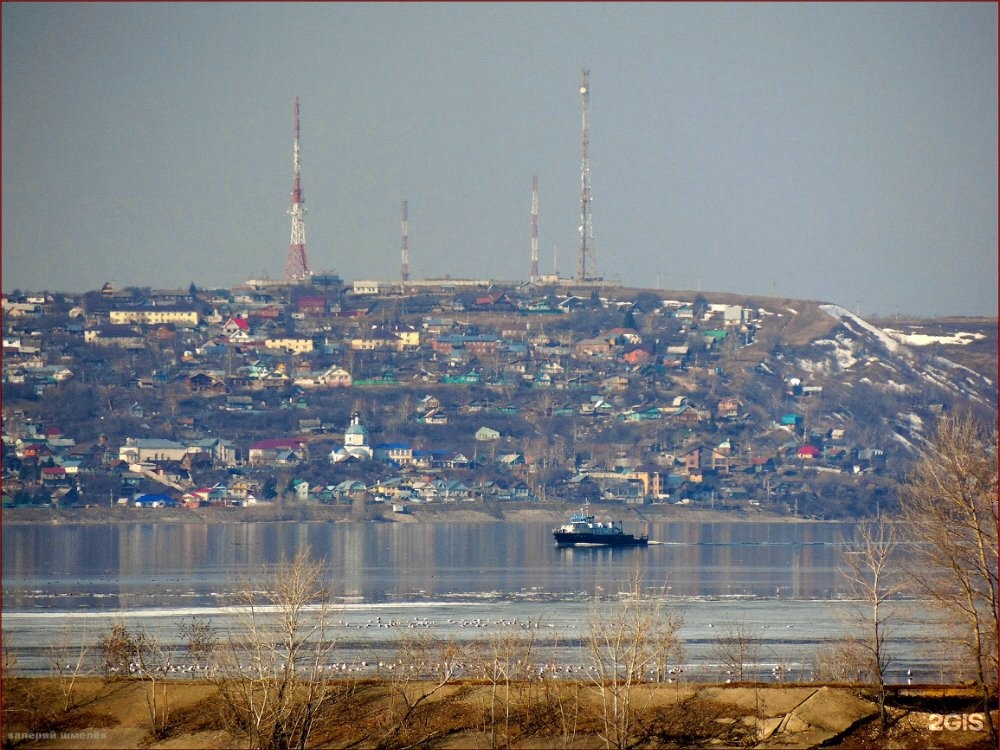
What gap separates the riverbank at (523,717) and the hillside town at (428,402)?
104285 mm

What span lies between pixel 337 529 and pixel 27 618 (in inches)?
2733

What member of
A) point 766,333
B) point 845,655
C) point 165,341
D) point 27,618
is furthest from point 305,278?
point 845,655

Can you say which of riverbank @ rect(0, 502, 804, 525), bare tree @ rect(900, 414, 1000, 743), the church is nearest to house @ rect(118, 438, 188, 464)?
the church

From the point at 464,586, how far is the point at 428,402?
104 meters

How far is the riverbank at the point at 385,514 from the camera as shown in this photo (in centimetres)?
12012

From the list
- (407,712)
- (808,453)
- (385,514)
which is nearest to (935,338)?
(808,453)

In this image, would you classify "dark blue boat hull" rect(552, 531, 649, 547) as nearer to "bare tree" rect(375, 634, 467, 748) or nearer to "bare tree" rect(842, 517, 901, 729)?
"bare tree" rect(842, 517, 901, 729)

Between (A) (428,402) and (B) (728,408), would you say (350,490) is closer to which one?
(A) (428,402)

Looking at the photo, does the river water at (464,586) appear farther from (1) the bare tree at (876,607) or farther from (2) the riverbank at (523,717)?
(2) the riverbank at (523,717)

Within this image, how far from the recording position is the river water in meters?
37.7

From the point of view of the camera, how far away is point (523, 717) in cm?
2052

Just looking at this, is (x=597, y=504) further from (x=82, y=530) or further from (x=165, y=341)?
(x=165, y=341)

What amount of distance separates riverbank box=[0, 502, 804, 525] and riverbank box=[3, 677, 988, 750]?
100 meters

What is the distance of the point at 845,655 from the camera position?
95.0ft
